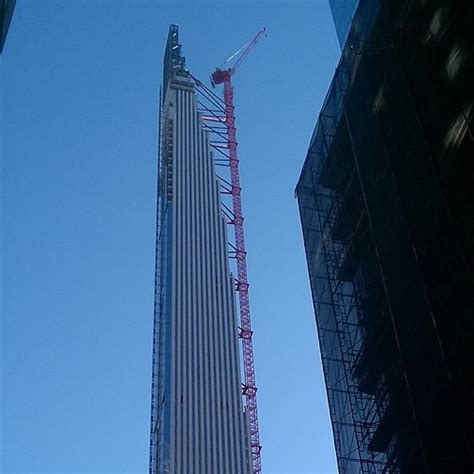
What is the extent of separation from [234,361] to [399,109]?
193 ft

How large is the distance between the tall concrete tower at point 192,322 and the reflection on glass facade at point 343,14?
1789 inches

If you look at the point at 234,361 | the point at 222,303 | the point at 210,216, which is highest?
the point at 210,216

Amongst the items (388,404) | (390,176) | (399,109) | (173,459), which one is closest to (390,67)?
(399,109)

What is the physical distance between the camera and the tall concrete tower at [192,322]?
85.8 meters

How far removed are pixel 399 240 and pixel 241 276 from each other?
237 feet

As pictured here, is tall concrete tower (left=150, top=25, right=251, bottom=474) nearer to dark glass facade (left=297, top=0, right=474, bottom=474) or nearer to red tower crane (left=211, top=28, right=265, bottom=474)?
red tower crane (left=211, top=28, right=265, bottom=474)

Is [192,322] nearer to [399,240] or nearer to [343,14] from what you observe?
[343,14]

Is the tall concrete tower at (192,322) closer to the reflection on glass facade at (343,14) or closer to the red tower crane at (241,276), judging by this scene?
the red tower crane at (241,276)

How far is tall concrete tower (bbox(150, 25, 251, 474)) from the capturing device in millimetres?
85812

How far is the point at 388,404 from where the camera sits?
1471 inches

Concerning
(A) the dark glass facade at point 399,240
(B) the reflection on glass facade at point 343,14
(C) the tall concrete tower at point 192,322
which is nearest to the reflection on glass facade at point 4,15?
(A) the dark glass facade at point 399,240

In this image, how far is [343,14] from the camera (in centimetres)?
5309

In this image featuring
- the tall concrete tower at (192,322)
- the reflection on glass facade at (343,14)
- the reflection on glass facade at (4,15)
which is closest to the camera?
the reflection on glass facade at (4,15)

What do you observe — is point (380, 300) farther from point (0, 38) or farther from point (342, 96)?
point (0, 38)
